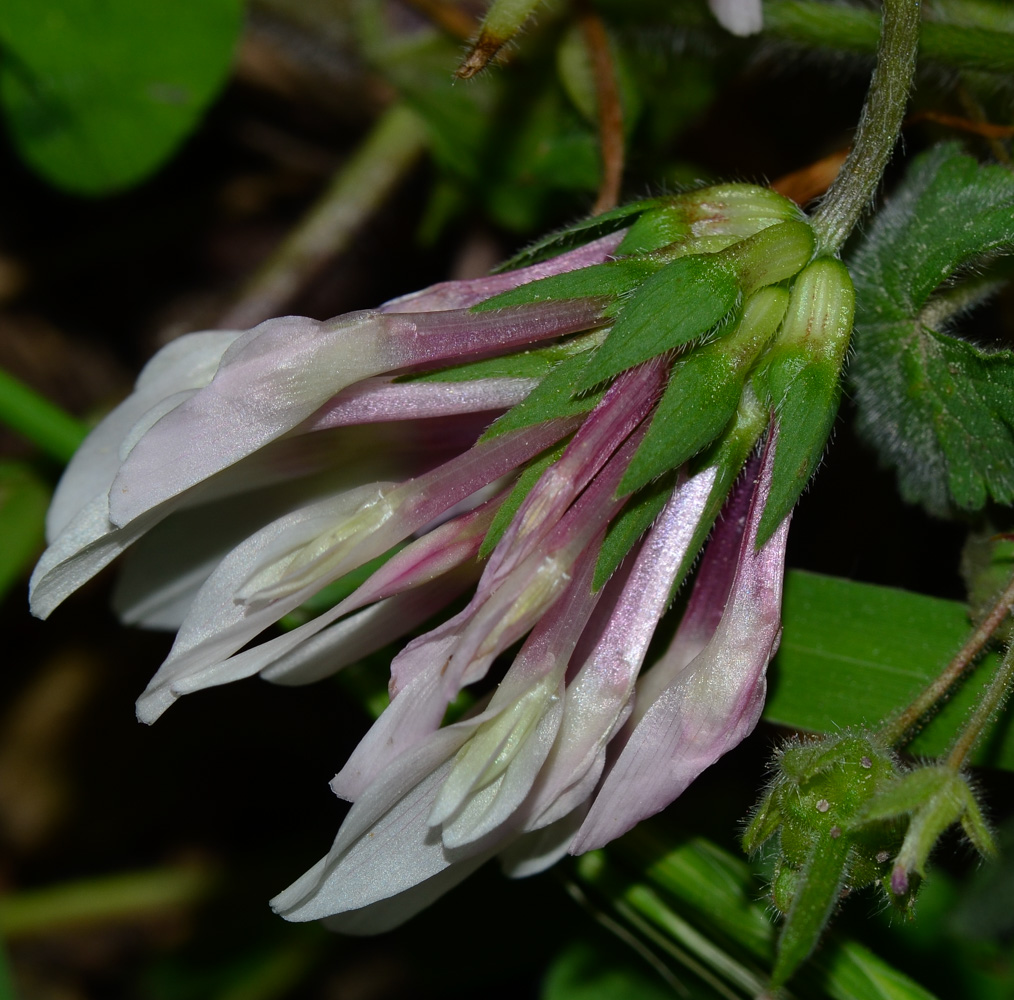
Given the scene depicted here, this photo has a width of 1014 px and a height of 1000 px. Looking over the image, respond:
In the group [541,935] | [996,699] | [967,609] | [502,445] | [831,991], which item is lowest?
[541,935]

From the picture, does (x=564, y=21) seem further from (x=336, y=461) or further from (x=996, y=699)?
(x=996, y=699)

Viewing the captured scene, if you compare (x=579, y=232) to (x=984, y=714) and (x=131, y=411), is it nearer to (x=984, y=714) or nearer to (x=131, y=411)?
(x=131, y=411)

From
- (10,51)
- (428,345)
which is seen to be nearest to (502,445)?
(428,345)

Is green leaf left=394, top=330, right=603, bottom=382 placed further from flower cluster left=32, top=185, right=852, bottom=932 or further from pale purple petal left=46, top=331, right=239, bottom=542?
pale purple petal left=46, top=331, right=239, bottom=542

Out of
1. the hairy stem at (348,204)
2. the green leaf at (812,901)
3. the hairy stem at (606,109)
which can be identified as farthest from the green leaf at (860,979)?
the hairy stem at (348,204)

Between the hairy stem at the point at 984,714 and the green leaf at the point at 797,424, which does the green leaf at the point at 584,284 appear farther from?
the hairy stem at the point at 984,714
